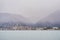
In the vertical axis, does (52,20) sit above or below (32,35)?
above

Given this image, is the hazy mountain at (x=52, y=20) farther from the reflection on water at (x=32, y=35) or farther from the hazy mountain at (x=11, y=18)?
the hazy mountain at (x=11, y=18)

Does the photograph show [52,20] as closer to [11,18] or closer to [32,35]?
[32,35]

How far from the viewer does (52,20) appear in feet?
5.91

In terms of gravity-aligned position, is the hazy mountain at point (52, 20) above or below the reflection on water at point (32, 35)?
above

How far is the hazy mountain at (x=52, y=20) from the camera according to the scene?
1.79m

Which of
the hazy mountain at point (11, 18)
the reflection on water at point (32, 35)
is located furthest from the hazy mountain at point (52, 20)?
the hazy mountain at point (11, 18)

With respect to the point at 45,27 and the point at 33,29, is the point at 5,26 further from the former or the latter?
the point at 45,27

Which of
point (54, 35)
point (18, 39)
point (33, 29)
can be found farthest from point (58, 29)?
point (18, 39)

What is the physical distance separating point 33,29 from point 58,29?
51cm

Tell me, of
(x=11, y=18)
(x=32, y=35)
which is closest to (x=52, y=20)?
(x=32, y=35)

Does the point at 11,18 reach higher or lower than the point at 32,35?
higher

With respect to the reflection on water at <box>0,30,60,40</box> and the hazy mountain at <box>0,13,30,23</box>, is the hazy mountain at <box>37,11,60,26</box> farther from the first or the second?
the hazy mountain at <box>0,13,30,23</box>

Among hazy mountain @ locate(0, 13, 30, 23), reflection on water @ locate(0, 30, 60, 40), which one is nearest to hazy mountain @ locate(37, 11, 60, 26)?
reflection on water @ locate(0, 30, 60, 40)

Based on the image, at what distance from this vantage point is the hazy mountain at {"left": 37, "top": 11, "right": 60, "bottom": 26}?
179cm
